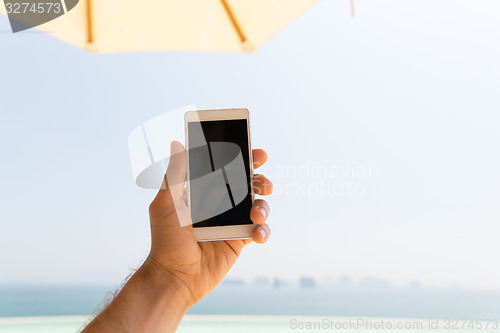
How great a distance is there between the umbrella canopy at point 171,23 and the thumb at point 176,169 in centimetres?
68

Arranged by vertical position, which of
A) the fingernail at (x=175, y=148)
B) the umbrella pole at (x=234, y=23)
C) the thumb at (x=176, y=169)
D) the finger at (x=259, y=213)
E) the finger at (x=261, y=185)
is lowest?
the finger at (x=259, y=213)

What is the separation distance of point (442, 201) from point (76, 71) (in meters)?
7.03

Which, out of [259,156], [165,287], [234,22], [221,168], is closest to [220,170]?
[221,168]

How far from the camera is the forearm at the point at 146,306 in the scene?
A: 2.57ft

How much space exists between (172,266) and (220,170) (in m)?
0.27

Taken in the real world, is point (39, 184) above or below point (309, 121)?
below

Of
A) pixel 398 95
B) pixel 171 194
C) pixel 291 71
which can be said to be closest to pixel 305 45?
pixel 291 71

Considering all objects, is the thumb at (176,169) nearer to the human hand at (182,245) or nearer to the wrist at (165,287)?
the human hand at (182,245)

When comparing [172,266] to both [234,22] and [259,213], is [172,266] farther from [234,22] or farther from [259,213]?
[234,22]

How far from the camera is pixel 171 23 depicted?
1.53 meters

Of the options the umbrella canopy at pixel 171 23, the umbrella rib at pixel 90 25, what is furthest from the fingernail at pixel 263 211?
the umbrella rib at pixel 90 25

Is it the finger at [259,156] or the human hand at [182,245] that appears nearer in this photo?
the human hand at [182,245]

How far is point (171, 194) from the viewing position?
100 cm

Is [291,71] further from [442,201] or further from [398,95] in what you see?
[442,201]
